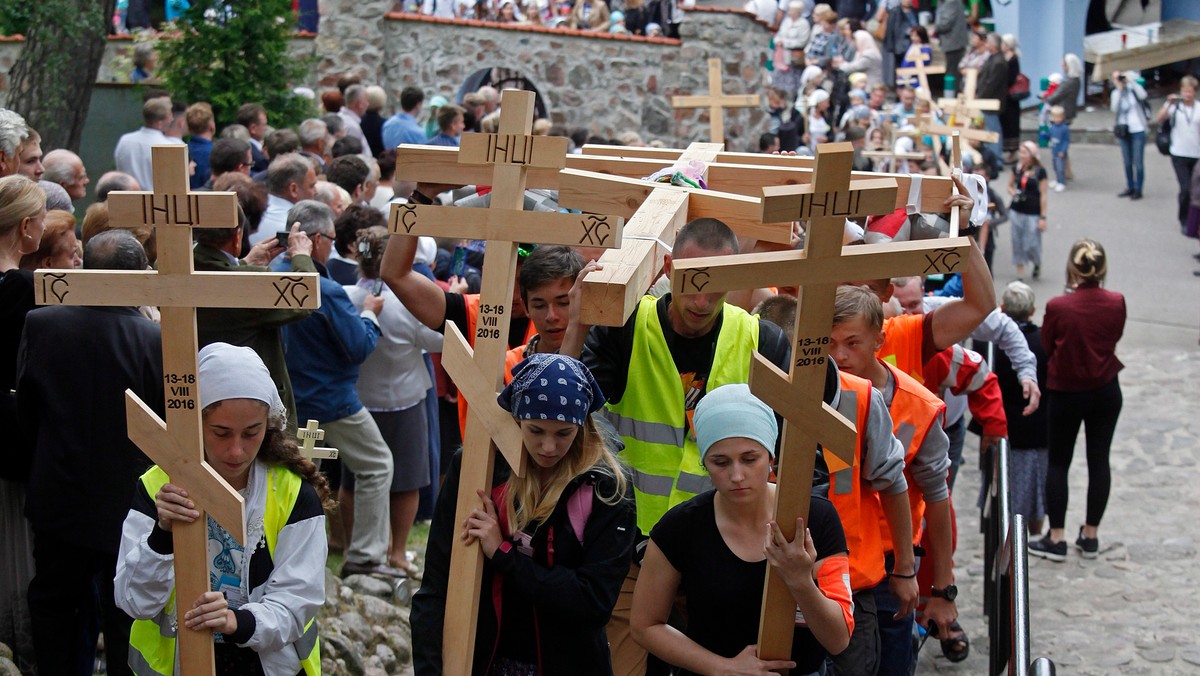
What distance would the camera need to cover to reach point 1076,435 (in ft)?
27.6

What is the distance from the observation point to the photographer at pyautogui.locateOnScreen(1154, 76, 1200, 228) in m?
17.9

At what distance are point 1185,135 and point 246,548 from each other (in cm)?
1738

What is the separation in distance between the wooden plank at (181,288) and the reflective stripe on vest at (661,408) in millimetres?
1235

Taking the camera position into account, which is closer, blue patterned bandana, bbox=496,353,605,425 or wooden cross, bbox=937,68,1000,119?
blue patterned bandana, bbox=496,353,605,425

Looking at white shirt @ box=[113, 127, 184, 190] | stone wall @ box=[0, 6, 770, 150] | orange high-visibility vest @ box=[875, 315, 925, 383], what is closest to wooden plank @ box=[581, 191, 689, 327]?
orange high-visibility vest @ box=[875, 315, 925, 383]

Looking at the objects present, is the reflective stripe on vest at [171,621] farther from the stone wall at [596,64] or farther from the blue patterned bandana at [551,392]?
the stone wall at [596,64]

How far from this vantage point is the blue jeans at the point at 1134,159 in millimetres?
19672

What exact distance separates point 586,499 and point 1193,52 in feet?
79.9

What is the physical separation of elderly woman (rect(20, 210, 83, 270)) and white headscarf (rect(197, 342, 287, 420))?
1825mm

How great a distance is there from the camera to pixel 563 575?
320 centimetres

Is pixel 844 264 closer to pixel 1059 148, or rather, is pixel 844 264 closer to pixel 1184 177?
pixel 1184 177

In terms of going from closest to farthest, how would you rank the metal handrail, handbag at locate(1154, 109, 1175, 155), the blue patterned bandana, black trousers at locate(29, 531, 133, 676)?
the blue patterned bandana → the metal handrail → black trousers at locate(29, 531, 133, 676) → handbag at locate(1154, 109, 1175, 155)

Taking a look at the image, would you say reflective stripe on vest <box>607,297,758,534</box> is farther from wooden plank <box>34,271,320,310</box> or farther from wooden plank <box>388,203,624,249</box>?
wooden plank <box>34,271,320,310</box>

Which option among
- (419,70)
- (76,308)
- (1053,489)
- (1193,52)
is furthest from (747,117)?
(76,308)
